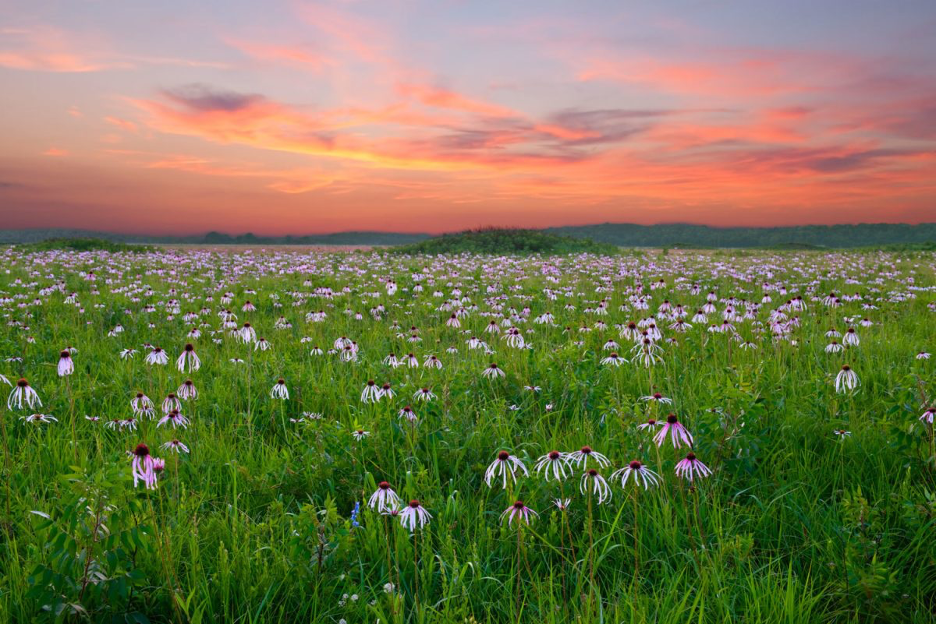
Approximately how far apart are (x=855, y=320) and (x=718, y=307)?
2.09m

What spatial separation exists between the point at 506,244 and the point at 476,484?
87.5 ft

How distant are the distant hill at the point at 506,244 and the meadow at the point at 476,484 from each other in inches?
849

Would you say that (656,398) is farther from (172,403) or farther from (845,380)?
(172,403)

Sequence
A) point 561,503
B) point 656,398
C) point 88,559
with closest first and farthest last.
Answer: point 88,559 → point 561,503 → point 656,398

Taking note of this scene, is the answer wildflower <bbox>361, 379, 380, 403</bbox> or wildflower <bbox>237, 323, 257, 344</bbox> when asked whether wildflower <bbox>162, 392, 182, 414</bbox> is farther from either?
wildflower <bbox>361, 379, 380, 403</bbox>

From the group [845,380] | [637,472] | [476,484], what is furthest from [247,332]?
[845,380]

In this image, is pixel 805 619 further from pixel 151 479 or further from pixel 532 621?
pixel 151 479

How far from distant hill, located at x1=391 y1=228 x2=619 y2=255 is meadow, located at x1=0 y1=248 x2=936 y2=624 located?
21573mm

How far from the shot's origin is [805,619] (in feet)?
8.01

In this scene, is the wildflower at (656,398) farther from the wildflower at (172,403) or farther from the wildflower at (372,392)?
the wildflower at (172,403)

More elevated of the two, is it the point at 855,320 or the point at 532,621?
the point at 855,320

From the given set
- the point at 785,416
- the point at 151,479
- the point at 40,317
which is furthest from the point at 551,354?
the point at 40,317

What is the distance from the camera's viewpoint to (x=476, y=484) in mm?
3727

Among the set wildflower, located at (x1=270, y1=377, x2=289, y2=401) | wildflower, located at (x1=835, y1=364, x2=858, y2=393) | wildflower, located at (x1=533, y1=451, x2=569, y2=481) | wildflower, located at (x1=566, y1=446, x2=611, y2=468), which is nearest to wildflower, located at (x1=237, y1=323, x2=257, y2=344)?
wildflower, located at (x1=270, y1=377, x2=289, y2=401)
